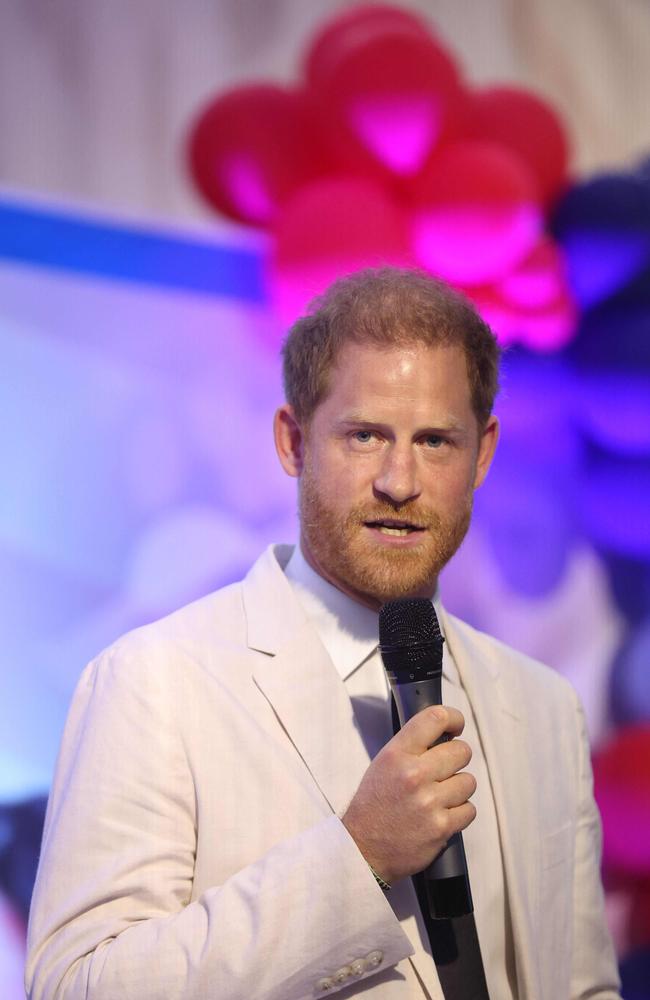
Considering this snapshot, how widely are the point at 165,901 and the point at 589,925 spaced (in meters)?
0.76

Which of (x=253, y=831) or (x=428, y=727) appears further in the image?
(x=253, y=831)

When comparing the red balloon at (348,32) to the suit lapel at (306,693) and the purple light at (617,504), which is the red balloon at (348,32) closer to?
the purple light at (617,504)

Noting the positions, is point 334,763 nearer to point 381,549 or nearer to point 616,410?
point 381,549

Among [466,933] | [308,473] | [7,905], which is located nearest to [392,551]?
[308,473]

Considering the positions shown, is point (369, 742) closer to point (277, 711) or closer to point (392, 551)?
point (277, 711)

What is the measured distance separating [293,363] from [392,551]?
38 centimetres

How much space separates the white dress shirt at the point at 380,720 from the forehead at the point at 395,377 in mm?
293

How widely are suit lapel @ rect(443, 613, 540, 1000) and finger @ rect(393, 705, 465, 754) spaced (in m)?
0.48

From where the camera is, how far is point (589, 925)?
67.8 inches

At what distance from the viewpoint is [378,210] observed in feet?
8.48

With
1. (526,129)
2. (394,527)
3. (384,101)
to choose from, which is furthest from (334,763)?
(526,129)

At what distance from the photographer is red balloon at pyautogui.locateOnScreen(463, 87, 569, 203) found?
2.78 meters

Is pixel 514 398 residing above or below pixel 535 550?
above

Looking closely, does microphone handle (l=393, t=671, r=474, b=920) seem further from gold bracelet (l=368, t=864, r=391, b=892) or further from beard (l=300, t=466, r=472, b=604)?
beard (l=300, t=466, r=472, b=604)
